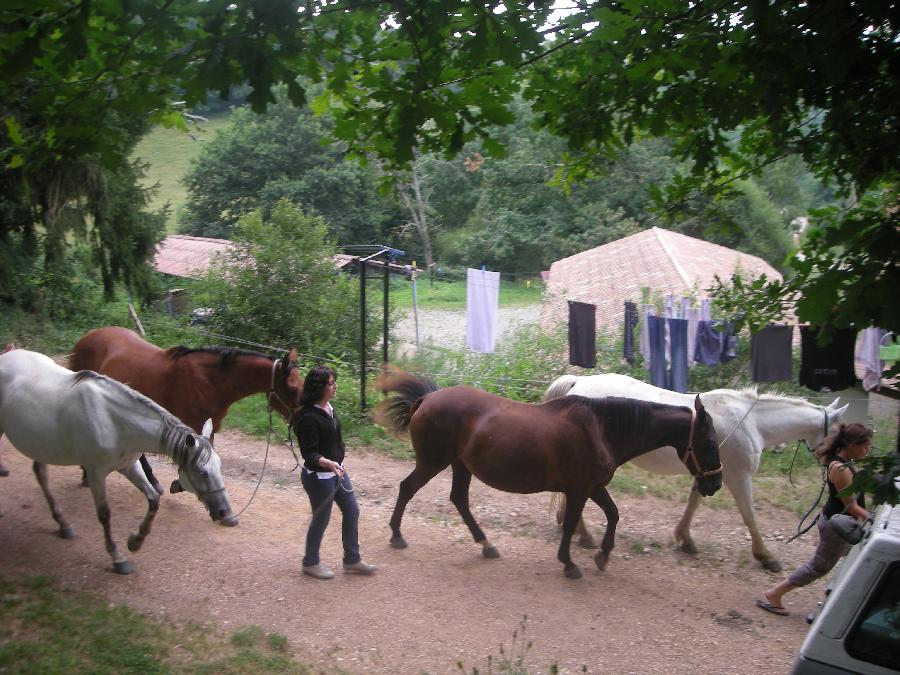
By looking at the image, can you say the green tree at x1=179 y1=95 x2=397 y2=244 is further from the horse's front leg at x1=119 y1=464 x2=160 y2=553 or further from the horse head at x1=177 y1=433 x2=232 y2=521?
the horse head at x1=177 y1=433 x2=232 y2=521

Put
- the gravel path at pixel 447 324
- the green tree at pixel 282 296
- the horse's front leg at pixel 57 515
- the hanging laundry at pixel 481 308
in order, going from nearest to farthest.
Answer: the horse's front leg at pixel 57 515 < the hanging laundry at pixel 481 308 < the green tree at pixel 282 296 < the gravel path at pixel 447 324

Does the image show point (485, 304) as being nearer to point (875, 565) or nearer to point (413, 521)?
point (413, 521)

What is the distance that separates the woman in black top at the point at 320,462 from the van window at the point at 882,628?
3.67 meters

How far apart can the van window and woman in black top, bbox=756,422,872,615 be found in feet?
7.23

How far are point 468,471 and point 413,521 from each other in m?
1.21

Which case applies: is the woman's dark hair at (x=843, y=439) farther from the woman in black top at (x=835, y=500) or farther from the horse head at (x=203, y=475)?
the horse head at (x=203, y=475)

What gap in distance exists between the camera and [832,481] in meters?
5.38

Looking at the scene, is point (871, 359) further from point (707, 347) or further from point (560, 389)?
point (560, 389)

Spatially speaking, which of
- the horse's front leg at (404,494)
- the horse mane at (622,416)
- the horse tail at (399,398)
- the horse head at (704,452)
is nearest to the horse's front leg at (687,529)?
the horse head at (704,452)

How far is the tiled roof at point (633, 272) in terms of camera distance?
1434 cm

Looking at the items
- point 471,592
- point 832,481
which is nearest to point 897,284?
point 832,481

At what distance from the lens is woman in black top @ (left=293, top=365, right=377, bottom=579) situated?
5719 mm

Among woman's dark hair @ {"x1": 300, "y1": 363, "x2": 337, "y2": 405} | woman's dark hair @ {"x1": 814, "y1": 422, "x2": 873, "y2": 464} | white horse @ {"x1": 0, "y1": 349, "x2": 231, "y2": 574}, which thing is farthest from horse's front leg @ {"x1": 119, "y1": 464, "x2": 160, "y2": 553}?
woman's dark hair @ {"x1": 814, "y1": 422, "x2": 873, "y2": 464}

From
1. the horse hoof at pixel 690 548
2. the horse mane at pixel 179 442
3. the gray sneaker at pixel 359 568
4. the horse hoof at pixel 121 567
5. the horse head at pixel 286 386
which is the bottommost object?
the horse hoof at pixel 690 548
